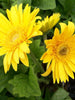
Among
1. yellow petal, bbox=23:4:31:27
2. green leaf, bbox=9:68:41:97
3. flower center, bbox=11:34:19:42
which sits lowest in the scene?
green leaf, bbox=9:68:41:97

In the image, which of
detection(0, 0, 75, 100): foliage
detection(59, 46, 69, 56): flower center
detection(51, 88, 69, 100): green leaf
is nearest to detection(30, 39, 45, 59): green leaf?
detection(0, 0, 75, 100): foliage

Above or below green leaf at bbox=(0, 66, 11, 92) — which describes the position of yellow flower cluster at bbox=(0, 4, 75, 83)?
above

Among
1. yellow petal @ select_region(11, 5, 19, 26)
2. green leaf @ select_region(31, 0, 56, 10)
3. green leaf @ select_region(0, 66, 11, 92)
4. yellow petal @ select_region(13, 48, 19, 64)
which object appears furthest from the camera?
green leaf @ select_region(31, 0, 56, 10)

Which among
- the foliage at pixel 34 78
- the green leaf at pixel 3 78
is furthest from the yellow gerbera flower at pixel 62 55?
the green leaf at pixel 3 78

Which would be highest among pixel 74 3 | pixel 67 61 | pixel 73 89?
pixel 74 3

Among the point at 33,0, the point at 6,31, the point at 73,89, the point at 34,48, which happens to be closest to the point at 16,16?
the point at 6,31

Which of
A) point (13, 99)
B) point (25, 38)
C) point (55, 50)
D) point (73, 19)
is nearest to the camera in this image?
point (25, 38)

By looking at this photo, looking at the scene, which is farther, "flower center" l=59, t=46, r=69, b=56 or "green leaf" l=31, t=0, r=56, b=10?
"green leaf" l=31, t=0, r=56, b=10

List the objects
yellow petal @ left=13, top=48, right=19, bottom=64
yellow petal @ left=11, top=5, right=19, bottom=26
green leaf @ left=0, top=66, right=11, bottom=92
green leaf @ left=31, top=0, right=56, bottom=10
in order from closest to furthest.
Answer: yellow petal @ left=13, top=48, right=19, bottom=64 < yellow petal @ left=11, top=5, right=19, bottom=26 < green leaf @ left=0, top=66, right=11, bottom=92 < green leaf @ left=31, top=0, right=56, bottom=10

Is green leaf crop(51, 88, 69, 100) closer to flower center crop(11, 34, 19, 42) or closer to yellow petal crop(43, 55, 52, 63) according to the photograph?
yellow petal crop(43, 55, 52, 63)

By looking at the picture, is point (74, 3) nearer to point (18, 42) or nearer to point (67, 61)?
point (67, 61)
